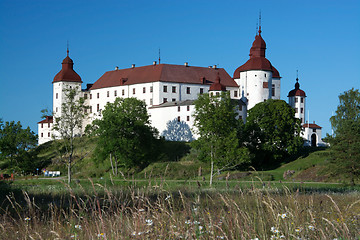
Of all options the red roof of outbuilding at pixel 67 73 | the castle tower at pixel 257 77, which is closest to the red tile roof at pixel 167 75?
→ the castle tower at pixel 257 77

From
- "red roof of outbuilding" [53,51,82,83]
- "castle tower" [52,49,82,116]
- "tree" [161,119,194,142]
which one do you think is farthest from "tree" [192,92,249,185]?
"red roof of outbuilding" [53,51,82,83]

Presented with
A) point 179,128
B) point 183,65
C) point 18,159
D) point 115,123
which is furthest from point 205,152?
point 183,65

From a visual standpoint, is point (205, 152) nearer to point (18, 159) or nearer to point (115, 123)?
point (115, 123)

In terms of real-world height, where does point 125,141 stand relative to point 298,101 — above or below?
below

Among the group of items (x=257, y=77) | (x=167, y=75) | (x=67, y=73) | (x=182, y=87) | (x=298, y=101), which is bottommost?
(x=298, y=101)

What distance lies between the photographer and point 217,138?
4822 centimetres

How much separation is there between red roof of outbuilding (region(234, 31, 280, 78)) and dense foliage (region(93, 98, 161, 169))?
2400 cm

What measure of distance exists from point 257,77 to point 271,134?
782 inches

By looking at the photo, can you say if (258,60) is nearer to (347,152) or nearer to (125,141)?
(125,141)

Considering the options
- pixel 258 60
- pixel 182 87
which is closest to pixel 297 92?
pixel 258 60

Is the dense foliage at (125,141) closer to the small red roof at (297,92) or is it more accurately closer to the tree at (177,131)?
the tree at (177,131)

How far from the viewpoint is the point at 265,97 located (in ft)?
266

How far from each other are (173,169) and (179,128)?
79.8 feet

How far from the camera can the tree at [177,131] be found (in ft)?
259
